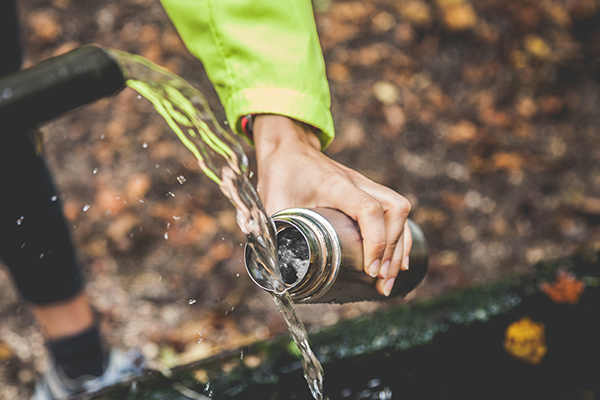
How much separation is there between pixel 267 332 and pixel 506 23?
220 cm

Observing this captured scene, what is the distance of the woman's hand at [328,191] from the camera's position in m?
0.81

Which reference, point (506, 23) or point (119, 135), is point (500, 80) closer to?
point (506, 23)

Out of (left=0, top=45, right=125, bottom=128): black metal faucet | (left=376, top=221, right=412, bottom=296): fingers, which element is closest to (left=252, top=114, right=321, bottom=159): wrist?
(left=376, top=221, right=412, bottom=296): fingers

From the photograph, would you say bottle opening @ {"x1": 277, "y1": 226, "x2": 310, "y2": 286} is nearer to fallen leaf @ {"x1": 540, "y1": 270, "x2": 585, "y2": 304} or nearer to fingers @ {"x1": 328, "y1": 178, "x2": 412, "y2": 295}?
fingers @ {"x1": 328, "y1": 178, "x2": 412, "y2": 295}

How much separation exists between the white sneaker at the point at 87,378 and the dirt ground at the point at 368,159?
0.06 m

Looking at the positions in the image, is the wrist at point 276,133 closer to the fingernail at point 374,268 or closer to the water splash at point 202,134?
the water splash at point 202,134

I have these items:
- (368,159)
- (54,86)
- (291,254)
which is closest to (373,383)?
(291,254)

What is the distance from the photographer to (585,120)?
7.61 feet

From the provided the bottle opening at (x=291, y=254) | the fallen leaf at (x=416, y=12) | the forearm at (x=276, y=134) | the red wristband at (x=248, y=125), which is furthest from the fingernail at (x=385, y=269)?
the fallen leaf at (x=416, y=12)

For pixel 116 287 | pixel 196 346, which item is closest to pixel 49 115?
pixel 196 346

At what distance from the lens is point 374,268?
0.85 meters

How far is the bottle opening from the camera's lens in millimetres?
793

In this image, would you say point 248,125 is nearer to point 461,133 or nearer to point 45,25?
point 461,133

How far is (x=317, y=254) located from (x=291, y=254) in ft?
0.20
